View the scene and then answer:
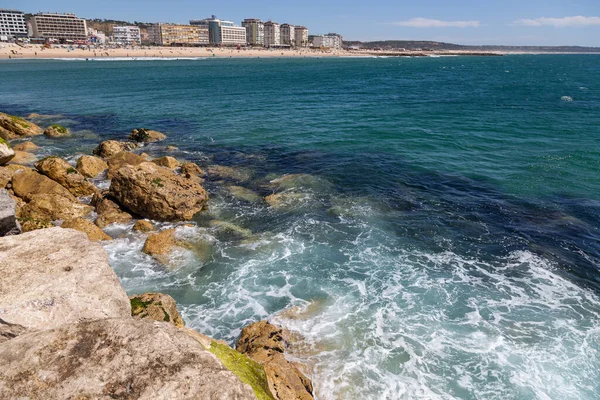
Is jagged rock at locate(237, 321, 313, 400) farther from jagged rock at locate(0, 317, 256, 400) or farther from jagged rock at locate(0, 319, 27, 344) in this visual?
jagged rock at locate(0, 319, 27, 344)

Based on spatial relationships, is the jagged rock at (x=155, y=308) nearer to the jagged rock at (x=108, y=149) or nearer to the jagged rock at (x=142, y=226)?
the jagged rock at (x=142, y=226)

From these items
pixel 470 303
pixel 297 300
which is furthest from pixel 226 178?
pixel 470 303

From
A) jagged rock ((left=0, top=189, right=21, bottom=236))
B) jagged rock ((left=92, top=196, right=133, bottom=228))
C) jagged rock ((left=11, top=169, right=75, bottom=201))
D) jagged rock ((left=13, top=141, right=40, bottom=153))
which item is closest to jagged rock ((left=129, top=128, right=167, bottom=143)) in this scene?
jagged rock ((left=13, top=141, right=40, bottom=153))

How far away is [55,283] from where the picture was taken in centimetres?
663

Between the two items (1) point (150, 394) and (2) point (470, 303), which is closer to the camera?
(1) point (150, 394)

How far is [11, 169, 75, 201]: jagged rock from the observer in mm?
18375

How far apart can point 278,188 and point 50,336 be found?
17.5m

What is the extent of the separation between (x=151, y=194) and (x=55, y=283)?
1181cm

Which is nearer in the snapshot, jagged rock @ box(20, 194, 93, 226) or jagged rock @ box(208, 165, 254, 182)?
jagged rock @ box(20, 194, 93, 226)

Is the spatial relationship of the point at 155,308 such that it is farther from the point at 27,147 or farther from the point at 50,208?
the point at 27,147

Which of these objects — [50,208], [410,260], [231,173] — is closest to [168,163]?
[231,173]

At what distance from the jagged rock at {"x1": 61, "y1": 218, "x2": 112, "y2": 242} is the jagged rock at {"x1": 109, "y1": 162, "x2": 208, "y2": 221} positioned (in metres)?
2.37

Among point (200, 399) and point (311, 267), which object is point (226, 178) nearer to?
point (311, 267)

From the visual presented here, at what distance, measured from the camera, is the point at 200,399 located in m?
A: 4.15
